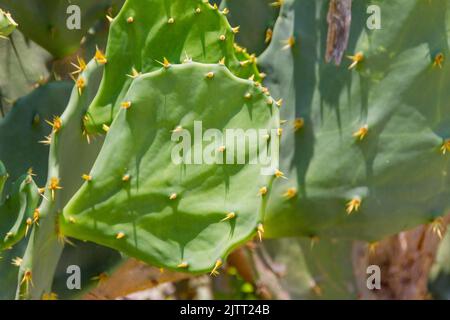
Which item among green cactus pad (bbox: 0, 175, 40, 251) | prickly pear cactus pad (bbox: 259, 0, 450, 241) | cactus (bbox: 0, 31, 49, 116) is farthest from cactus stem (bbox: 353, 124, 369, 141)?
cactus (bbox: 0, 31, 49, 116)

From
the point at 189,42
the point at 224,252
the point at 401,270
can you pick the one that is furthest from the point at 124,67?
the point at 401,270

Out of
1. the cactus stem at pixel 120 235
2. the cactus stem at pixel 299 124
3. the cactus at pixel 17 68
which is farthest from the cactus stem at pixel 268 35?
the cactus stem at pixel 120 235

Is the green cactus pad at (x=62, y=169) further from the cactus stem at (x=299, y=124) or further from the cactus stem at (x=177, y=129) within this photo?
the cactus stem at (x=299, y=124)

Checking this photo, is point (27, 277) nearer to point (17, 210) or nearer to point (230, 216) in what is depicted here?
point (17, 210)

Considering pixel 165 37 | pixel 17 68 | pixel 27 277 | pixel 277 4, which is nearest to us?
pixel 27 277

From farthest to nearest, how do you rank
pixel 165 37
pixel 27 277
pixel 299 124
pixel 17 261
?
pixel 299 124 → pixel 165 37 → pixel 17 261 → pixel 27 277

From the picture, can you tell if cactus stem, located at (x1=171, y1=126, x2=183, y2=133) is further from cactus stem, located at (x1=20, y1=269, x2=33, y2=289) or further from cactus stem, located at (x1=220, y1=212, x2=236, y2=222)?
cactus stem, located at (x1=20, y1=269, x2=33, y2=289)

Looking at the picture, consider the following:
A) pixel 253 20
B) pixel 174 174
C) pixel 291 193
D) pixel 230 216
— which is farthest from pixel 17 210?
pixel 253 20
